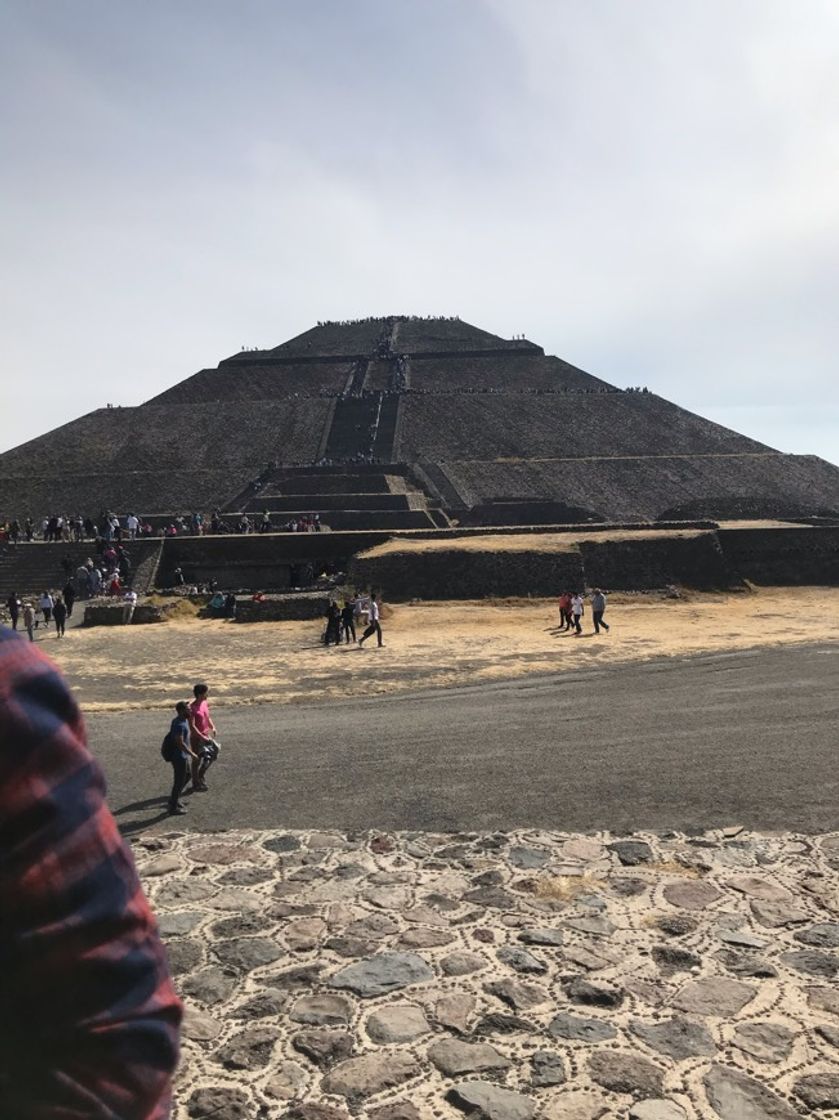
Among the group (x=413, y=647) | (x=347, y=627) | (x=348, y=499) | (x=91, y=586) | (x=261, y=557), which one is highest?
(x=348, y=499)

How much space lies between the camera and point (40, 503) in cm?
4381

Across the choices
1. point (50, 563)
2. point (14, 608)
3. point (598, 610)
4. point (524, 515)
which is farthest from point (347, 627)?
point (524, 515)

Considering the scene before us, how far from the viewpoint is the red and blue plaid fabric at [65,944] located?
92 cm

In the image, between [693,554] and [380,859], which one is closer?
[380,859]

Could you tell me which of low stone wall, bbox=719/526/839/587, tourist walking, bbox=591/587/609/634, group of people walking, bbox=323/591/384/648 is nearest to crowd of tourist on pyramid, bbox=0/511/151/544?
group of people walking, bbox=323/591/384/648

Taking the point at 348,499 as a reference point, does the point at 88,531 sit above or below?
below

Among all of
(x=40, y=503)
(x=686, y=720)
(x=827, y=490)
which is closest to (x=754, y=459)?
(x=827, y=490)

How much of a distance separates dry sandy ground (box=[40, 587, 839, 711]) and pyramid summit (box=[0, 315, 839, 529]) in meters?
12.5

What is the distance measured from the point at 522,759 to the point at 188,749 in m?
3.03

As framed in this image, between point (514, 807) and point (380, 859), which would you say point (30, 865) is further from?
point (514, 807)

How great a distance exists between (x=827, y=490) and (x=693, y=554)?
28.7m

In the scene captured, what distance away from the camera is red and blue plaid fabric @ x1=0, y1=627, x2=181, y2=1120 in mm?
919

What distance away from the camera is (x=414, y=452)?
4872 centimetres

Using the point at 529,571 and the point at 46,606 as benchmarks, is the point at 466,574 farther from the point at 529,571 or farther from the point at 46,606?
the point at 46,606
